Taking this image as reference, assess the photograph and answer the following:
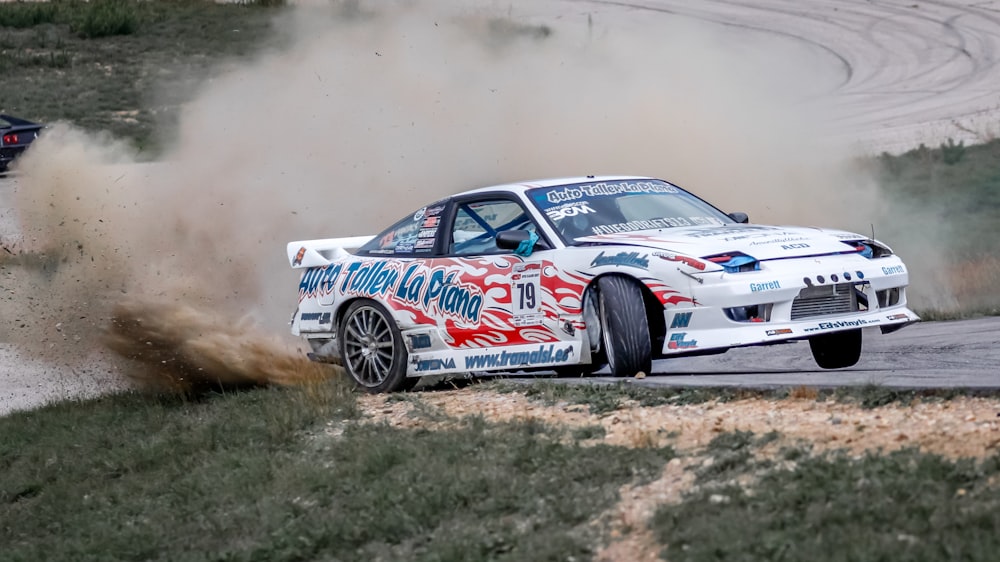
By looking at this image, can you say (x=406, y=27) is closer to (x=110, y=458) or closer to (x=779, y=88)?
(x=779, y=88)

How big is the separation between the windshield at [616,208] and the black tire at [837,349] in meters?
1.07

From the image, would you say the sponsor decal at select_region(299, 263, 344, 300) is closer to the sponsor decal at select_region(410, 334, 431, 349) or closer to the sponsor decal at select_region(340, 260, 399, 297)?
the sponsor decal at select_region(340, 260, 399, 297)

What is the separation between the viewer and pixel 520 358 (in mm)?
9586

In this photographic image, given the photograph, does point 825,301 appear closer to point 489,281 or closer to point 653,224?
point 653,224

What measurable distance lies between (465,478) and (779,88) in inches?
931

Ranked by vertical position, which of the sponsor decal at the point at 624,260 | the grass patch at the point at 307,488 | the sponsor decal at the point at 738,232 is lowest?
the grass patch at the point at 307,488

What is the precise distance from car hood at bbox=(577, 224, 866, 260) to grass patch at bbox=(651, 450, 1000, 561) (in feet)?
8.91

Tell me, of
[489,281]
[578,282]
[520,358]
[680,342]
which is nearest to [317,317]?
[489,281]

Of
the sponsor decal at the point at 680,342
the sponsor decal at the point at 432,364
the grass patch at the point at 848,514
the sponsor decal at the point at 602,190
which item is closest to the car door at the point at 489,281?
the sponsor decal at the point at 432,364

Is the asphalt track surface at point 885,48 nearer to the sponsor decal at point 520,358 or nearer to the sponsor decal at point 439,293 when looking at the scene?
the sponsor decal at point 439,293

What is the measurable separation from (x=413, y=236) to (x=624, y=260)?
2163 mm

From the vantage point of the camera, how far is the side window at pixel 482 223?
10.0 m

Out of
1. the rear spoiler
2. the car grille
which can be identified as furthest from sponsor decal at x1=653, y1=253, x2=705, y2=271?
Result: the rear spoiler

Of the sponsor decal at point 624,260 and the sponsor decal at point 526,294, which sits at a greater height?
the sponsor decal at point 624,260
